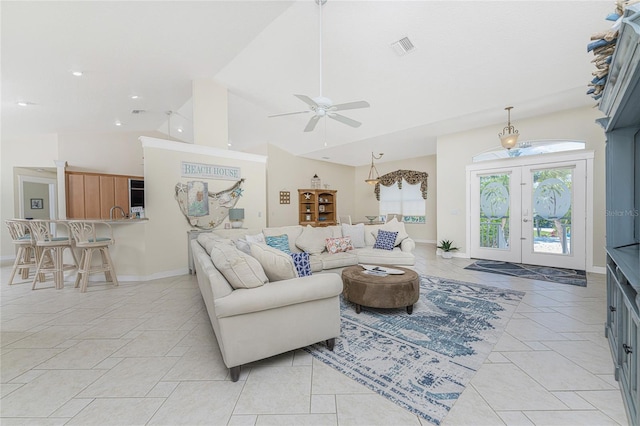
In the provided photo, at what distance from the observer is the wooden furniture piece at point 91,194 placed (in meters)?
6.17

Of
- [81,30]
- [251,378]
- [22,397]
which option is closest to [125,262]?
[22,397]

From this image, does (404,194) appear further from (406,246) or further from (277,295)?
(277,295)

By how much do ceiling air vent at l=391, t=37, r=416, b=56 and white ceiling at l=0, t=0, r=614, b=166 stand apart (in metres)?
0.10

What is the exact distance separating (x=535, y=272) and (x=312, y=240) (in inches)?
160

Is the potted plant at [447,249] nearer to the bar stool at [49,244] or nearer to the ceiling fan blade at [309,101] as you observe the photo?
the ceiling fan blade at [309,101]

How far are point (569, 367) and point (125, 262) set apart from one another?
588 cm

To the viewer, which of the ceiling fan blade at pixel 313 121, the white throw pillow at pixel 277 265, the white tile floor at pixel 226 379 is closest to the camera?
the white tile floor at pixel 226 379

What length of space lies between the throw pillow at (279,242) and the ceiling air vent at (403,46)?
3406 mm

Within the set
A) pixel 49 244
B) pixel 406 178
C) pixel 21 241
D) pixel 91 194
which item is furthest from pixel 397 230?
pixel 91 194

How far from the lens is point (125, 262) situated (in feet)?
14.3

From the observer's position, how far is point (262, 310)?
177cm

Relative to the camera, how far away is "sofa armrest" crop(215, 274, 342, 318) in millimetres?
1670

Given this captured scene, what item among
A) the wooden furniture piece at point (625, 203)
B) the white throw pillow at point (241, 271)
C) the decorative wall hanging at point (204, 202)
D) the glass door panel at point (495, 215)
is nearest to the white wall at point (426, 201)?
the glass door panel at point (495, 215)

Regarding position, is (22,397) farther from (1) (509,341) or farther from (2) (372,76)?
(2) (372,76)
